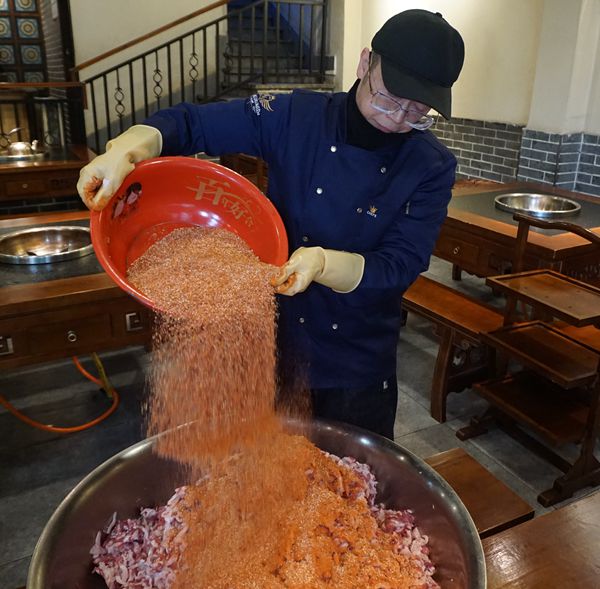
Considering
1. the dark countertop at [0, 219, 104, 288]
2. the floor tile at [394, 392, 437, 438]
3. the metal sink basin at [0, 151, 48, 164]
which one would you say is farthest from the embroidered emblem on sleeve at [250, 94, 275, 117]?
the metal sink basin at [0, 151, 48, 164]

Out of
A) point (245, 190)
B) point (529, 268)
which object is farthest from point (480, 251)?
point (245, 190)

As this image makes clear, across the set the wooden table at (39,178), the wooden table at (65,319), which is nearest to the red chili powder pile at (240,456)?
the wooden table at (65,319)

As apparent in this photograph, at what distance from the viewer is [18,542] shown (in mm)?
2004

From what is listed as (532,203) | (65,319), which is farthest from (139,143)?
(532,203)

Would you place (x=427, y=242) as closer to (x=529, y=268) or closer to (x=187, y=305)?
(x=187, y=305)

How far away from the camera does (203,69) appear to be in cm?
702

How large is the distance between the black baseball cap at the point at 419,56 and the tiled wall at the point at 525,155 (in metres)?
2.98

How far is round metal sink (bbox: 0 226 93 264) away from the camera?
2070 mm

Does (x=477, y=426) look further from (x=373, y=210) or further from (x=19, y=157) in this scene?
(x=19, y=157)

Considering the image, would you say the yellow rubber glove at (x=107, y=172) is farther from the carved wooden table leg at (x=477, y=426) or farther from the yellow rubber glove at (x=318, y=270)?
the carved wooden table leg at (x=477, y=426)

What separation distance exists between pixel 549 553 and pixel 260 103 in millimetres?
1143

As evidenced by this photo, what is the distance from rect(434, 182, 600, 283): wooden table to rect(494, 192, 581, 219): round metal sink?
4.8 inches

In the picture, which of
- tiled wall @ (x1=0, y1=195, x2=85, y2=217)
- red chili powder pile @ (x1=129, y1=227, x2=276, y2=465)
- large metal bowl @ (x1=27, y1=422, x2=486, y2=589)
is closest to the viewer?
large metal bowl @ (x1=27, y1=422, x2=486, y2=589)

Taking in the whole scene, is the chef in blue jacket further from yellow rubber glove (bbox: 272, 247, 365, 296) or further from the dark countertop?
the dark countertop
